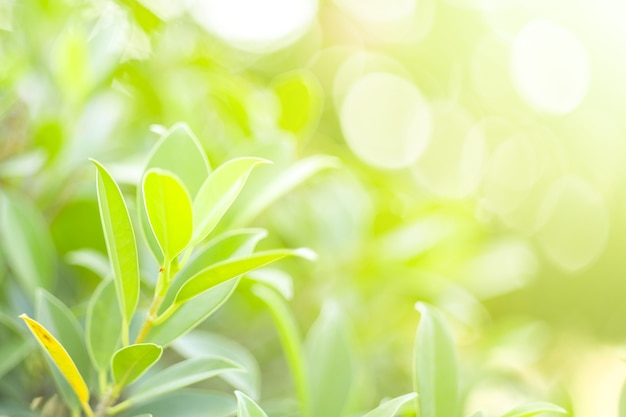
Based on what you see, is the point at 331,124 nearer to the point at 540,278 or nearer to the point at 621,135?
the point at 540,278

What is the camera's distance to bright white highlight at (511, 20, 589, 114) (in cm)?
247

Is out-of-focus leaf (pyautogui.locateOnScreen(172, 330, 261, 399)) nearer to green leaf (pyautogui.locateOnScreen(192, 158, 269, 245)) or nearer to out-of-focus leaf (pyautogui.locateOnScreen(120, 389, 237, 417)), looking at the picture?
out-of-focus leaf (pyautogui.locateOnScreen(120, 389, 237, 417))

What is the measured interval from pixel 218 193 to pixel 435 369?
0.74ft

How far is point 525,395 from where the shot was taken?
865 mm

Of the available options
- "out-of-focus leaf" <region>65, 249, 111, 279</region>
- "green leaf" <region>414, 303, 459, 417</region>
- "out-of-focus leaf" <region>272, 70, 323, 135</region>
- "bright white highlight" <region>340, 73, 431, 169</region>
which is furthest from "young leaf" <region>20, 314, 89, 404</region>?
"bright white highlight" <region>340, 73, 431, 169</region>

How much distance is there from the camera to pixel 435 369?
1.66ft

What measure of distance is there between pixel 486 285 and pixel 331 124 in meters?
0.78

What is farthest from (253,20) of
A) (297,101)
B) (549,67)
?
(549,67)

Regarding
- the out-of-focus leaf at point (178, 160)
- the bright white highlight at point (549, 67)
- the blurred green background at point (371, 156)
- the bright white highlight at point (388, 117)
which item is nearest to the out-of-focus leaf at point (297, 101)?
the blurred green background at point (371, 156)

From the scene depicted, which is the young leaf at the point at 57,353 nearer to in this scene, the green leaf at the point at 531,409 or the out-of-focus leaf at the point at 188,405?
the out-of-focus leaf at the point at 188,405

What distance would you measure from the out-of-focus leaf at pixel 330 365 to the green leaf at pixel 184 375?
136mm

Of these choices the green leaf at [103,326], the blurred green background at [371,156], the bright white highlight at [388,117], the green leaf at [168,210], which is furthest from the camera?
the bright white highlight at [388,117]

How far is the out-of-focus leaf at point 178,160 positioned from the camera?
46 cm

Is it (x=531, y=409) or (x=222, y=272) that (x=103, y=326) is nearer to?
(x=222, y=272)
